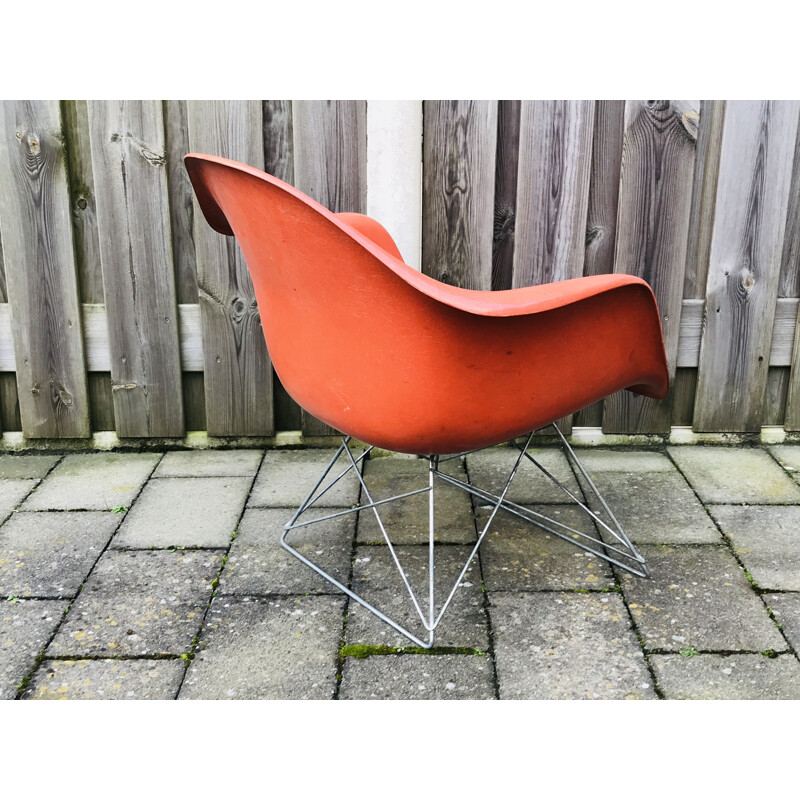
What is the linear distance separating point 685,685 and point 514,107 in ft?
5.65

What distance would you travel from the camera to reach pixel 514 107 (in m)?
2.65

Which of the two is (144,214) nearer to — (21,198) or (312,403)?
(21,198)

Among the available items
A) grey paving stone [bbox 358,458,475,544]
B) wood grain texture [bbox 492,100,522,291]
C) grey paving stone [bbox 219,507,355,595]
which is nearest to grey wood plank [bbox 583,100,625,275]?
wood grain texture [bbox 492,100,522,291]

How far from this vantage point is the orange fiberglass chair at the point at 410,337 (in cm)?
160

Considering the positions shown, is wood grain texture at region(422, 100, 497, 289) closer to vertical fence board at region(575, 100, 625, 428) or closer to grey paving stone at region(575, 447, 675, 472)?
vertical fence board at region(575, 100, 625, 428)

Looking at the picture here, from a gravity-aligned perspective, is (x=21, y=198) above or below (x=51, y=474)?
above

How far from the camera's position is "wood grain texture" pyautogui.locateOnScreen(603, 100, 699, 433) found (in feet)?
8.70

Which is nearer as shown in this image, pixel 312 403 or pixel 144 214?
pixel 312 403

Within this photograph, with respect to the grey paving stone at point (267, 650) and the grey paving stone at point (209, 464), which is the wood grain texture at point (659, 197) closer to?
the grey paving stone at point (209, 464)

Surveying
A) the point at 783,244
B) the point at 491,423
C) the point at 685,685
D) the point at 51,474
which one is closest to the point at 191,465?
the point at 51,474

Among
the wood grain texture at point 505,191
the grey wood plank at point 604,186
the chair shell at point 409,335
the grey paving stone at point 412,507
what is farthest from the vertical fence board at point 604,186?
the chair shell at point 409,335

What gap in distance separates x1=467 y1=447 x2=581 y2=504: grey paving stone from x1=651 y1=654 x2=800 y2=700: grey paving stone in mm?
779

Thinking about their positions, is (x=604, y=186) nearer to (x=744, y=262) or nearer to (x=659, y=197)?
(x=659, y=197)

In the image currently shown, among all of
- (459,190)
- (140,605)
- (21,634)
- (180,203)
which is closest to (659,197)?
(459,190)
